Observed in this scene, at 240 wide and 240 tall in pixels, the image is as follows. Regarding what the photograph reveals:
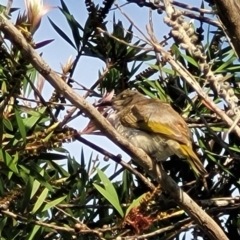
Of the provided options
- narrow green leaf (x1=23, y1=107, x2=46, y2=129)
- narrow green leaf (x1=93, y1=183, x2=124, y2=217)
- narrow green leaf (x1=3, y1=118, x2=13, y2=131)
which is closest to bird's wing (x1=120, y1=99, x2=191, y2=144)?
narrow green leaf (x1=93, y1=183, x2=124, y2=217)

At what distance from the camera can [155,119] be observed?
14.4ft

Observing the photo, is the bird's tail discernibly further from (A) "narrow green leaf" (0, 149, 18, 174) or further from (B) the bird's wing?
(A) "narrow green leaf" (0, 149, 18, 174)

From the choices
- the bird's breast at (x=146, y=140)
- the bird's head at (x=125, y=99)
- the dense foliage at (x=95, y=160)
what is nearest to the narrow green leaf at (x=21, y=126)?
the dense foliage at (x=95, y=160)

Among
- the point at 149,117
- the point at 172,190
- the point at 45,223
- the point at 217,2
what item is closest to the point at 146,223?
the point at 172,190

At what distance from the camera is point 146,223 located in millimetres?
2943

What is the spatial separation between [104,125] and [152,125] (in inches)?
71.4

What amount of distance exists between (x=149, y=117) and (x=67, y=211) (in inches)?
52.9

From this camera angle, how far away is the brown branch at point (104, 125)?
7.45ft

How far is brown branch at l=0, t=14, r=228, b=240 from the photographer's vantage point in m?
2.27

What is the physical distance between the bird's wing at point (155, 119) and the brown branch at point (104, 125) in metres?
0.93

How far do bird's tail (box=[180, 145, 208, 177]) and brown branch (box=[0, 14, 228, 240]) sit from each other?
1.35 ft

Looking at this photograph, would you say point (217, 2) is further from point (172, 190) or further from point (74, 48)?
point (74, 48)

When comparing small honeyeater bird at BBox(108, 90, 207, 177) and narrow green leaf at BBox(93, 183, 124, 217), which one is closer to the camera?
narrow green leaf at BBox(93, 183, 124, 217)

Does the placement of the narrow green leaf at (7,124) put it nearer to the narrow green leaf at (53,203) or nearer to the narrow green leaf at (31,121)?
the narrow green leaf at (31,121)
